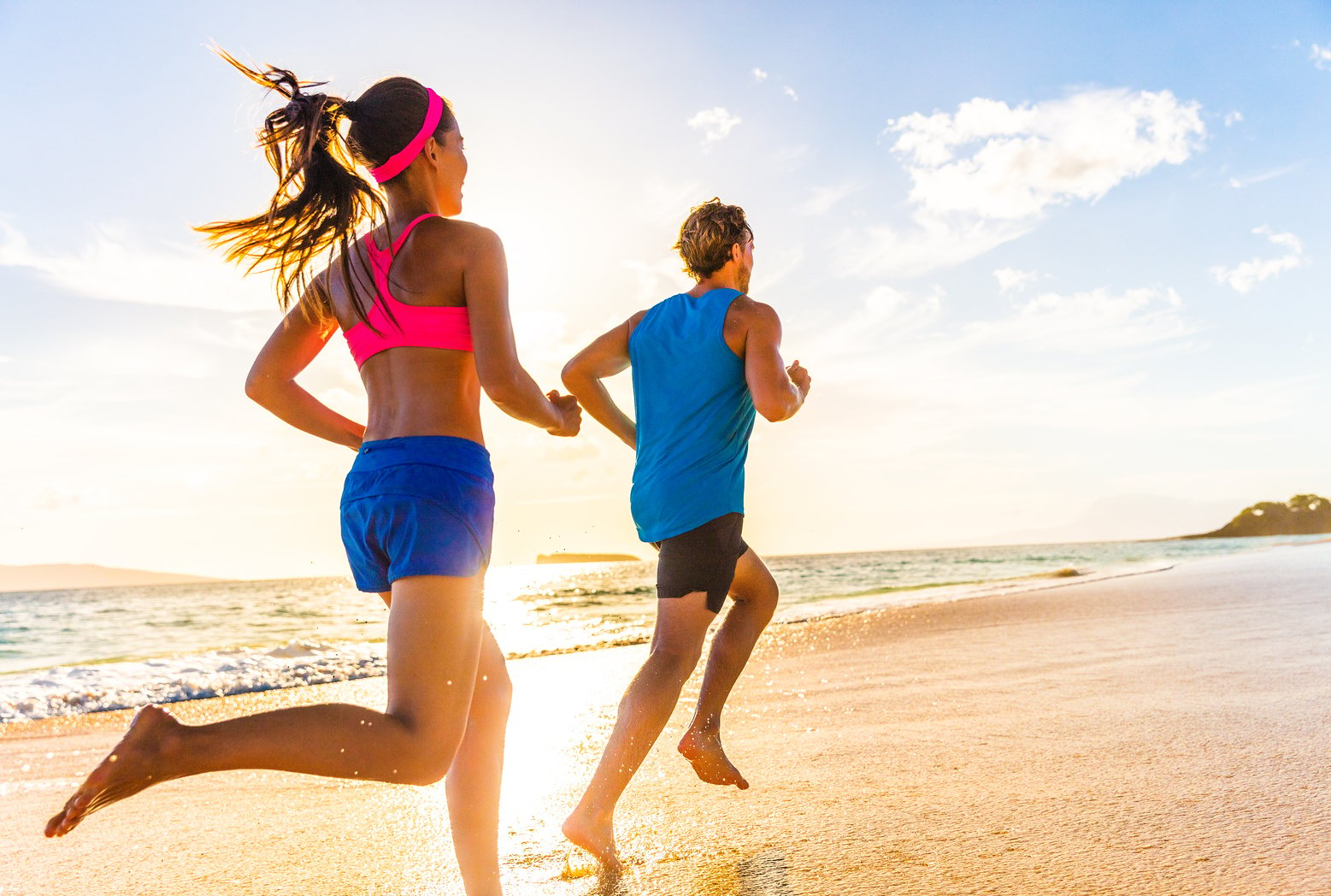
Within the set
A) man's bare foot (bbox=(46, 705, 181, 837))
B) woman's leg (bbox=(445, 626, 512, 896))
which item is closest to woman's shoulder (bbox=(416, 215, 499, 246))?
woman's leg (bbox=(445, 626, 512, 896))

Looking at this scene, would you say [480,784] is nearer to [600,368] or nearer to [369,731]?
[369,731]

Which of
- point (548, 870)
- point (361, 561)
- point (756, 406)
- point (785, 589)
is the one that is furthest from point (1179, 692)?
point (785, 589)

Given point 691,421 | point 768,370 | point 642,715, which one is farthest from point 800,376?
point 642,715

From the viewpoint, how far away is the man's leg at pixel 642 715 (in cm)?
232

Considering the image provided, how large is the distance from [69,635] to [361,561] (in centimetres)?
2042

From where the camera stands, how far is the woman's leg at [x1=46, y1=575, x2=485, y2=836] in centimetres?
141

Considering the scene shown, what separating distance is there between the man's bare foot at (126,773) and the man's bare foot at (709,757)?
1.59 meters

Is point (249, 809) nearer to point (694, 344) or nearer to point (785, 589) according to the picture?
point (694, 344)

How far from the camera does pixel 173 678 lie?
22.6 ft

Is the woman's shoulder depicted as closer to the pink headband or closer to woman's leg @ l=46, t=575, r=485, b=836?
the pink headband

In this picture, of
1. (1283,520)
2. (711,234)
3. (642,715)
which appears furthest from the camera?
(1283,520)

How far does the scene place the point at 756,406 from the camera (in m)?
2.62

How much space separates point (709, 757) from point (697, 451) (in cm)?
94

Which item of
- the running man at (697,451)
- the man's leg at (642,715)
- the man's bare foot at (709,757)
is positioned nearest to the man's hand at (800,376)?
the running man at (697,451)
